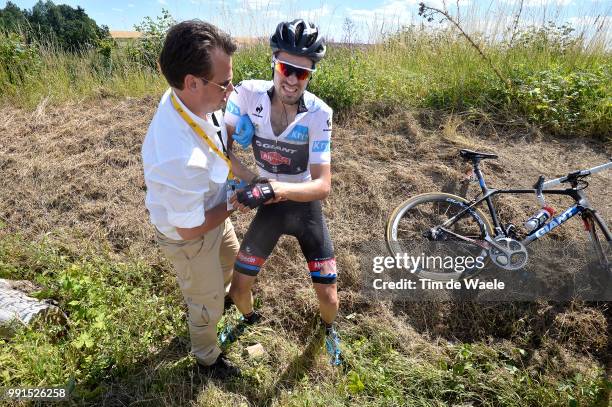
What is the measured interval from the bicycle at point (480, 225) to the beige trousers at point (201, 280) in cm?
169

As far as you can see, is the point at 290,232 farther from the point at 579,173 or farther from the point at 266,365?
the point at 579,173

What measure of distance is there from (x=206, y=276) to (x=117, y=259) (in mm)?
1852

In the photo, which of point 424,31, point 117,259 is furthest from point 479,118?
point 117,259

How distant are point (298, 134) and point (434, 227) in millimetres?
1758

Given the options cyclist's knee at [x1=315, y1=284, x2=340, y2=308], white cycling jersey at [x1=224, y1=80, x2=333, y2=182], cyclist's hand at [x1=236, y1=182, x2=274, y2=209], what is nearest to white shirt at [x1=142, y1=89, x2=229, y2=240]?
cyclist's hand at [x1=236, y1=182, x2=274, y2=209]

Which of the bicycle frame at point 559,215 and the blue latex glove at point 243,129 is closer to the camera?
the blue latex glove at point 243,129

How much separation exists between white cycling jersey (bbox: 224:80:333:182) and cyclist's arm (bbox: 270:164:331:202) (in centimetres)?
5

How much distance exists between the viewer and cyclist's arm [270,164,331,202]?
1.97 metres

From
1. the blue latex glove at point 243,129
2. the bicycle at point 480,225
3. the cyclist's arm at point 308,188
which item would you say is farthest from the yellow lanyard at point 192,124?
the bicycle at point 480,225

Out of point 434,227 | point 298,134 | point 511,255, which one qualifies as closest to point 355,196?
point 434,227

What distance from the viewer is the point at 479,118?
16.0ft

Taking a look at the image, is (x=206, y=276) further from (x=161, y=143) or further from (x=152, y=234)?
(x=152, y=234)

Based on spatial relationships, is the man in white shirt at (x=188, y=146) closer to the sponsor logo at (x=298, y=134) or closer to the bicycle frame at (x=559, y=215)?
the sponsor logo at (x=298, y=134)

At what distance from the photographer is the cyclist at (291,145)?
219cm
